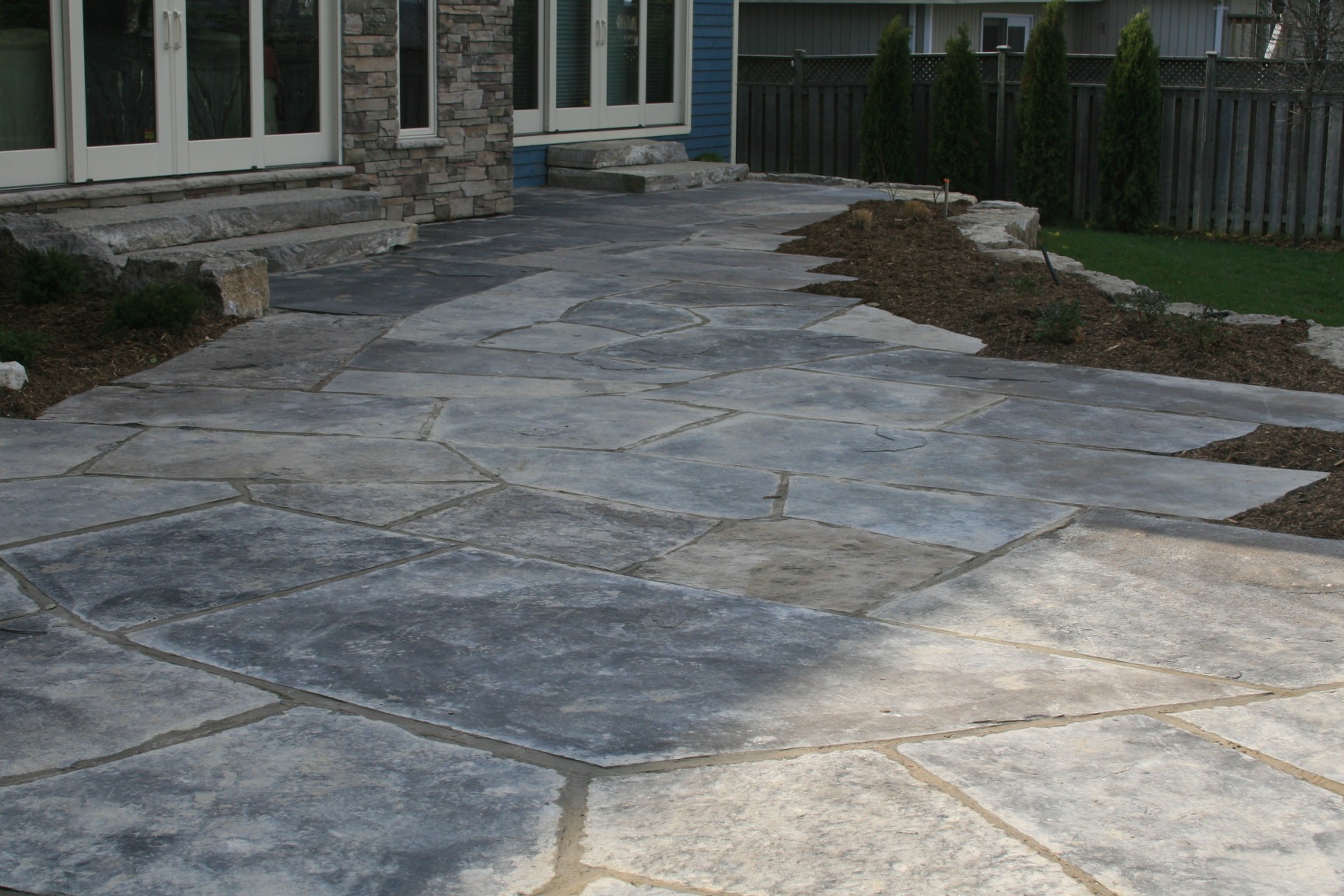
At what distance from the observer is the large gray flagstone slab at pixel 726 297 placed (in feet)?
25.3

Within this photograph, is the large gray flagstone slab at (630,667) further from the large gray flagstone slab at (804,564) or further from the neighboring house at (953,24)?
the neighboring house at (953,24)

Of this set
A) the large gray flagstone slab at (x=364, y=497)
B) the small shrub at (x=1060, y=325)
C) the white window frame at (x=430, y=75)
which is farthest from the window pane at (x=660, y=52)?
the large gray flagstone slab at (x=364, y=497)

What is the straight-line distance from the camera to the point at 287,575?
359 centimetres

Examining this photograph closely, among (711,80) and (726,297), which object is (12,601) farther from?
(711,80)

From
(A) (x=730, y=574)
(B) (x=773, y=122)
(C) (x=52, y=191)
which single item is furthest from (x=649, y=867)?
(B) (x=773, y=122)

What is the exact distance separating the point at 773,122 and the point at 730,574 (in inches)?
537

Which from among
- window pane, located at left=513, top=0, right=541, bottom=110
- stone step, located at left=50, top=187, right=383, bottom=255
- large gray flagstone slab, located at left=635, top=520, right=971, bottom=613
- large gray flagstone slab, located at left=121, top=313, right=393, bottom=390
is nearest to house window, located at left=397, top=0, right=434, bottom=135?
stone step, located at left=50, top=187, right=383, bottom=255

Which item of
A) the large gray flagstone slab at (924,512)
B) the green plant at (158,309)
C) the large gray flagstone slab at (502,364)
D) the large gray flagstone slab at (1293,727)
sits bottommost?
the large gray flagstone slab at (1293,727)

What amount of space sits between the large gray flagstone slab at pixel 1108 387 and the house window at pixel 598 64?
23.7ft

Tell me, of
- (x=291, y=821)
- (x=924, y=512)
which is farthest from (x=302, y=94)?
(x=291, y=821)

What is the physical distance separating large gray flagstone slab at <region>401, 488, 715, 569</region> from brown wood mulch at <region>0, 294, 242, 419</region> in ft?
6.81

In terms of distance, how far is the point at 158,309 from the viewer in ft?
21.1

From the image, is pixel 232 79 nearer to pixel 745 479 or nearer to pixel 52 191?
pixel 52 191

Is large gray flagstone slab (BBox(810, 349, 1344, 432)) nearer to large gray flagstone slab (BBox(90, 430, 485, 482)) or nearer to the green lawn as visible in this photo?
large gray flagstone slab (BBox(90, 430, 485, 482))
